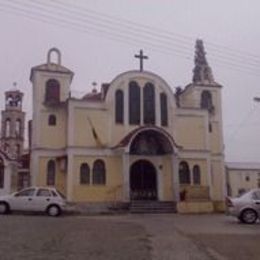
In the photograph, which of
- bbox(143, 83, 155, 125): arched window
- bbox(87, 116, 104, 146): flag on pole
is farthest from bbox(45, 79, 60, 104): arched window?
bbox(143, 83, 155, 125): arched window

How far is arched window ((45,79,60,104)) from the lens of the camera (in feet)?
122

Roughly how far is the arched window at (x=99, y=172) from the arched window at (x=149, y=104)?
4348 millimetres

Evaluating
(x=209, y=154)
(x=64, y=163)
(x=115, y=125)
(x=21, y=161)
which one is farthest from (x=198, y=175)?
(x=21, y=161)

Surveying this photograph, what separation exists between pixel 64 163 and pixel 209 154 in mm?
10289

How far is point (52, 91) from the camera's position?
3750 cm

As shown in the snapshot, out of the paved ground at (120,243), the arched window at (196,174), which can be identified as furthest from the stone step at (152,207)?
the paved ground at (120,243)

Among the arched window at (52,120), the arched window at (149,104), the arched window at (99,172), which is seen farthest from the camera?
the arched window at (149,104)

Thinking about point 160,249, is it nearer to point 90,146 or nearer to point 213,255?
point 213,255

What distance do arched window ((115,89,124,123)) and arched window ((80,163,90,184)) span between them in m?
3.88

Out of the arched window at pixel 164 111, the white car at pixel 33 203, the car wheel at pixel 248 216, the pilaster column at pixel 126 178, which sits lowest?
the car wheel at pixel 248 216

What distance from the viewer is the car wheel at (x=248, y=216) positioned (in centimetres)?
2289

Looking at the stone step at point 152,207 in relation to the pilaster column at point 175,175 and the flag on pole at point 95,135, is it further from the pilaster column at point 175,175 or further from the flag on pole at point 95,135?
the flag on pole at point 95,135

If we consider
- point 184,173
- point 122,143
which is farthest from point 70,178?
point 184,173

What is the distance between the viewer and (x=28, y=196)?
27.4 metres
